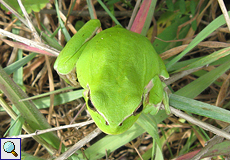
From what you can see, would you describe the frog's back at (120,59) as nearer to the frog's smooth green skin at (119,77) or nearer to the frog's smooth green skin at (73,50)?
the frog's smooth green skin at (119,77)

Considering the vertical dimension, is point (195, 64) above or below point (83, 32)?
below

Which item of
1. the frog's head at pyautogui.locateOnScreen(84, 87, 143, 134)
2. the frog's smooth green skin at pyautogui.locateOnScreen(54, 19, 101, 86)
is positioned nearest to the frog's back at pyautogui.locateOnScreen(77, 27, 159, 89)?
the frog's head at pyautogui.locateOnScreen(84, 87, 143, 134)

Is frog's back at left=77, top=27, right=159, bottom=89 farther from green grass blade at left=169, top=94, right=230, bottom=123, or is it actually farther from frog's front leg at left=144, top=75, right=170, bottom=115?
green grass blade at left=169, top=94, right=230, bottom=123

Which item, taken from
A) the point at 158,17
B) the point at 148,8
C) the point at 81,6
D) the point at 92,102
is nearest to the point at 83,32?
the point at 148,8

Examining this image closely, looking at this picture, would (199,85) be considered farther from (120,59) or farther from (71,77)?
(71,77)

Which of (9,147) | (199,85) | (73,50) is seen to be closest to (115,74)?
(73,50)

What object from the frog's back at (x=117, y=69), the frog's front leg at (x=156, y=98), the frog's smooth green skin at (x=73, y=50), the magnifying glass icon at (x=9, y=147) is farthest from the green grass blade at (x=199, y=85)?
the magnifying glass icon at (x=9, y=147)

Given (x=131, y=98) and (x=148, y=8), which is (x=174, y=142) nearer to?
(x=131, y=98)
